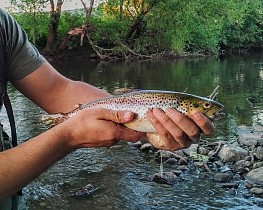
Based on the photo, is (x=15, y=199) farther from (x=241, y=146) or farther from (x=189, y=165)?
(x=241, y=146)

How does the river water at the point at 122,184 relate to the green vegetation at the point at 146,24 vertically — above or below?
below

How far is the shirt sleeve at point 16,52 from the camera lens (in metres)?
2.45

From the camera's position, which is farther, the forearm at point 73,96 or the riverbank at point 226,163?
the riverbank at point 226,163

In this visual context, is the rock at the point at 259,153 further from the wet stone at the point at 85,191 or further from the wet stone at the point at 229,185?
the wet stone at the point at 85,191

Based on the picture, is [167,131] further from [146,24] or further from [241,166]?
[146,24]

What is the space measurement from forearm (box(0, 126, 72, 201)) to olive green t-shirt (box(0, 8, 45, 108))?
415mm

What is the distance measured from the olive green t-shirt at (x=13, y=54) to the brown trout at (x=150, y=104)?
0.36 m

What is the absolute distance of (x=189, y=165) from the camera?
7672 mm

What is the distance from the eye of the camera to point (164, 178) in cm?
693

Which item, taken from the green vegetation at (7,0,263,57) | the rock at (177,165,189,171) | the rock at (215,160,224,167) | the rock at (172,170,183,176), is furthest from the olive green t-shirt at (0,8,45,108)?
the green vegetation at (7,0,263,57)

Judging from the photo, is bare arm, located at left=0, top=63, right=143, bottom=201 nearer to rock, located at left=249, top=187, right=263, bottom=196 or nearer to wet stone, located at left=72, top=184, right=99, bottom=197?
wet stone, located at left=72, top=184, right=99, bottom=197

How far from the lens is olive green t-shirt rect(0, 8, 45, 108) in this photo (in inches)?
94.9

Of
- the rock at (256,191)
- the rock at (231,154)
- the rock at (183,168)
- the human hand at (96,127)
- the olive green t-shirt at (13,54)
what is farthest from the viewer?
the rock at (231,154)

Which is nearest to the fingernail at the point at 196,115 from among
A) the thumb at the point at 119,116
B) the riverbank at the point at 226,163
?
the thumb at the point at 119,116
